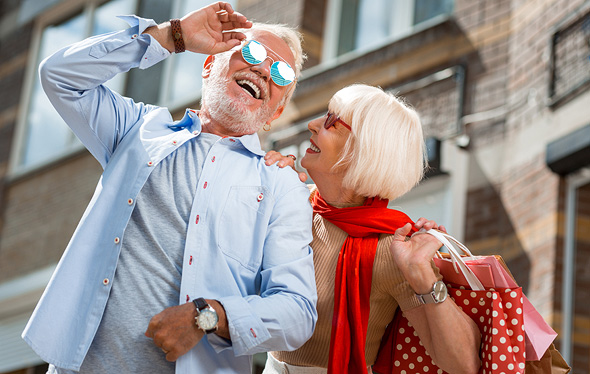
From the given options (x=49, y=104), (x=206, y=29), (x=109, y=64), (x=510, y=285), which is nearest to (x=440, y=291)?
(x=510, y=285)

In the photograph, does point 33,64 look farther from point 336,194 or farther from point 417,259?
point 417,259

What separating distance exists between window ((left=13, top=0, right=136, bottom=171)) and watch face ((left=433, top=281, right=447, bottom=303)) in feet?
30.4

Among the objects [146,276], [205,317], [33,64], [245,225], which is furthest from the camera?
[33,64]

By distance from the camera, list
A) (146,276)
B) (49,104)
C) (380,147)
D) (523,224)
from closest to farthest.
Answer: (146,276), (380,147), (523,224), (49,104)

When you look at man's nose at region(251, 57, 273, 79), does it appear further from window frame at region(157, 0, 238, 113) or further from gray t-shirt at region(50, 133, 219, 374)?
window frame at region(157, 0, 238, 113)

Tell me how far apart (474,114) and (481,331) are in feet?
Result: 14.8

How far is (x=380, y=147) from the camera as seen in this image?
10.2ft

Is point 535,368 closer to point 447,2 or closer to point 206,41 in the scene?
point 206,41

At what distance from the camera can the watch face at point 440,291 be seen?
9.18ft

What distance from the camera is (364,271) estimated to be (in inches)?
117

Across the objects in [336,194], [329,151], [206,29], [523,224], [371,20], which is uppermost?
[206,29]

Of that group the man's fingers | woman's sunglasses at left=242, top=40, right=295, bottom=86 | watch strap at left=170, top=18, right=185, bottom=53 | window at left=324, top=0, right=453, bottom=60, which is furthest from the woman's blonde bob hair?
window at left=324, top=0, right=453, bottom=60

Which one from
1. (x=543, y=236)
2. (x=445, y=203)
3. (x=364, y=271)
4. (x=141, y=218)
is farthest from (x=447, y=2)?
(x=141, y=218)

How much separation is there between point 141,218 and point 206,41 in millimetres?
584
